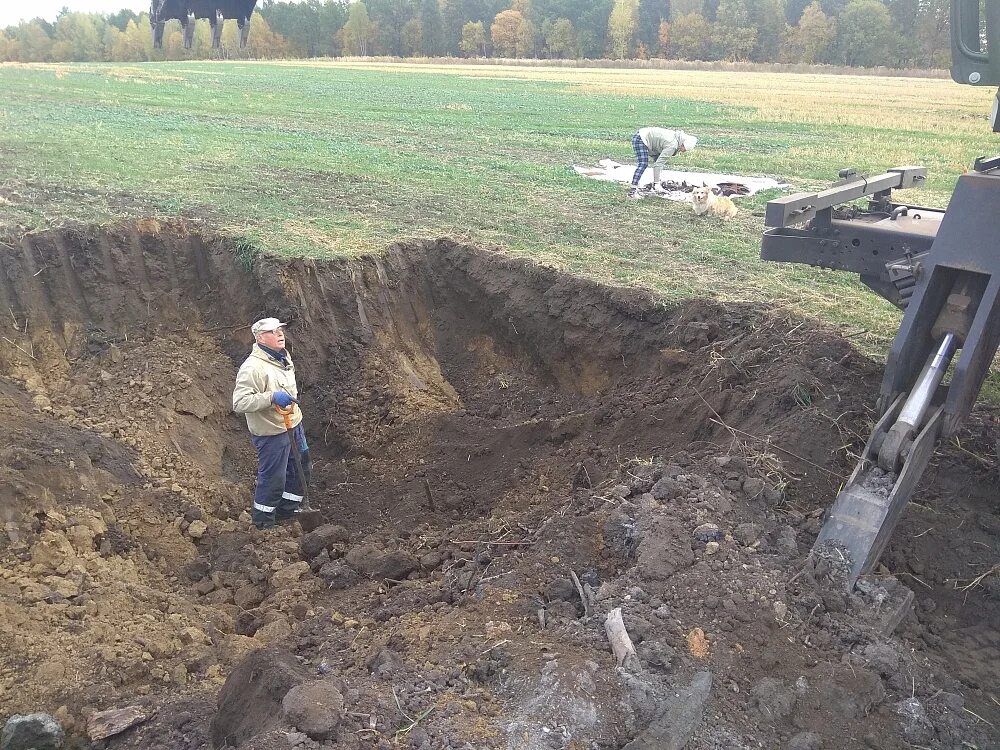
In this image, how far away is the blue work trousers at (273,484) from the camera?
20.6ft

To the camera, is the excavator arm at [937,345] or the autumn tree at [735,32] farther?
the autumn tree at [735,32]

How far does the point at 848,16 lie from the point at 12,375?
68.4 metres

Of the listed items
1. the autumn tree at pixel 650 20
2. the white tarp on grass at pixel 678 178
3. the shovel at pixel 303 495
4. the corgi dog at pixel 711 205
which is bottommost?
the shovel at pixel 303 495

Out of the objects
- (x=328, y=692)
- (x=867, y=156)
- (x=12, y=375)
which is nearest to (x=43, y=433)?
(x=12, y=375)

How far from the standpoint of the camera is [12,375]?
22.9ft

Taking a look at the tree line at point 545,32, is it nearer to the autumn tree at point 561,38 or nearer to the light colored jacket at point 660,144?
the autumn tree at point 561,38

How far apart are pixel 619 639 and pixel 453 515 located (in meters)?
3.14

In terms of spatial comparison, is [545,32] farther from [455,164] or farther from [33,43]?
[455,164]

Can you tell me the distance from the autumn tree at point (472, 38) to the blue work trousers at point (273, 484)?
74425 millimetres

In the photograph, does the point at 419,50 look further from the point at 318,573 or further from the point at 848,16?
the point at 318,573

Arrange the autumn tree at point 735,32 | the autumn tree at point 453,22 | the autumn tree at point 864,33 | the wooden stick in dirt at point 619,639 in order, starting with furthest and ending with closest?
1. the autumn tree at point 453,22
2. the autumn tree at point 735,32
3. the autumn tree at point 864,33
4. the wooden stick in dirt at point 619,639

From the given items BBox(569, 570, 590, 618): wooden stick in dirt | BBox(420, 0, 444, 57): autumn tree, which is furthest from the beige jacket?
BBox(420, 0, 444, 57): autumn tree

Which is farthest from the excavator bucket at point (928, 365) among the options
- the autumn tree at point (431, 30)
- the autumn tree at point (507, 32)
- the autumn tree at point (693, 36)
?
the autumn tree at point (507, 32)

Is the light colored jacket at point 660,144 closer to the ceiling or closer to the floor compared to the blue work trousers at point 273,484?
closer to the ceiling
